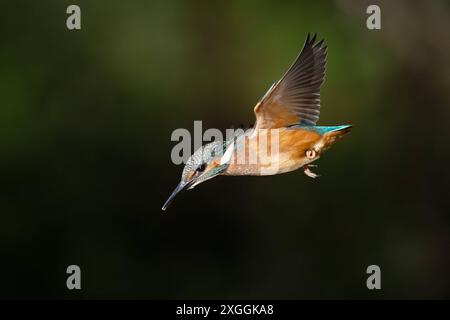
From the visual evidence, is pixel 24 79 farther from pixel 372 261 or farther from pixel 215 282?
pixel 372 261

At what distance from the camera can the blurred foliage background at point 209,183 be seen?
5961 mm

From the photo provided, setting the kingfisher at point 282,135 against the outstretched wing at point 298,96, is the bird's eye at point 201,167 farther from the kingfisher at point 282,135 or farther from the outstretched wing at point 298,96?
the outstretched wing at point 298,96

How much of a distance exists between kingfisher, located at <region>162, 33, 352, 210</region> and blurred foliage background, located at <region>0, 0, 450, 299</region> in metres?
3.20

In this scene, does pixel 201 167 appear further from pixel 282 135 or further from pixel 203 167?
pixel 282 135

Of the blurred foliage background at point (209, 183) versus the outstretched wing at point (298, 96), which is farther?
the blurred foliage background at point (209, 183)

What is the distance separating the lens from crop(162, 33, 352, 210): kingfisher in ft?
8.33

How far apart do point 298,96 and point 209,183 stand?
3286mm

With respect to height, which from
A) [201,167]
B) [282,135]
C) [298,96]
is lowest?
[201,167]

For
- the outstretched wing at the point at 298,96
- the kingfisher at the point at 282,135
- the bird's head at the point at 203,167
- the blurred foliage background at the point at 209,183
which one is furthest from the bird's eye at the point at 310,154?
the blurred foliage background at the point at 209,183

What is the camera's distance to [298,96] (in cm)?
263

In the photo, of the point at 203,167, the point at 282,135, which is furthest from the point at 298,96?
the point at 203,167

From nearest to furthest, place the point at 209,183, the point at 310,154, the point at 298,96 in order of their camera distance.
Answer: the point at 310,154 < the point at 298,96 < the point at 209,183

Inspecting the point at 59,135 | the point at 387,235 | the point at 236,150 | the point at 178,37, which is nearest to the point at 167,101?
the point at 178,37

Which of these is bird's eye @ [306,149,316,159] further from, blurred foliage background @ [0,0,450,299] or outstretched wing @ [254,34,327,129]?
blurred foliage background @ [0,0,450,299]
